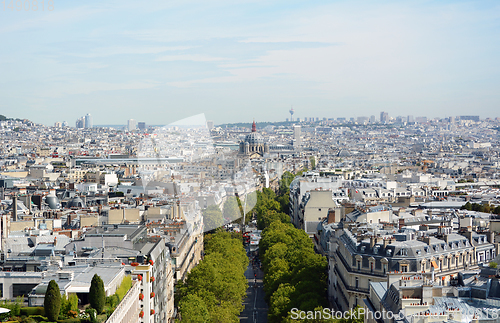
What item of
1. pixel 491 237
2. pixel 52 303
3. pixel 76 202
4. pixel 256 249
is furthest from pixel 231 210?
pixel 52 303

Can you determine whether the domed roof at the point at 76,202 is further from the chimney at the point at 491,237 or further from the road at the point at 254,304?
the chimney at the point at 491,237

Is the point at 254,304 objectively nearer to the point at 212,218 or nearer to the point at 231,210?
the point at 212,218

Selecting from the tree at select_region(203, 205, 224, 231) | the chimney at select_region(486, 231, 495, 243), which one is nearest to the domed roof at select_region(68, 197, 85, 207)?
the tree at select_region(203, 205, 224, 231)

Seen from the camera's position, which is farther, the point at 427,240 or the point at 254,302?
the point at 254,302

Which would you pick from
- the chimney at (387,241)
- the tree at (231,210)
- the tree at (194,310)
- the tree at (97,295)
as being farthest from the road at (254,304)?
the tree at (231,210)

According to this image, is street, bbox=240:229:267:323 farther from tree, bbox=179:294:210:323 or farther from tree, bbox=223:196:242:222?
tree, bbox=223:196:242:222

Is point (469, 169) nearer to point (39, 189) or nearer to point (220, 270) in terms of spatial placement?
point (39, 189)
